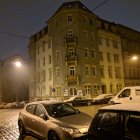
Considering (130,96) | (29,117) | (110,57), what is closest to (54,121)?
(29,117)

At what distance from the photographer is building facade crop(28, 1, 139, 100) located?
4172cm

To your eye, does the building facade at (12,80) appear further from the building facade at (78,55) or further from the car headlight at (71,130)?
the car headlight at (71,130)

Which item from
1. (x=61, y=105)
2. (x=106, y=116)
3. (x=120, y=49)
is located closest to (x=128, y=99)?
(x=61, y=105)

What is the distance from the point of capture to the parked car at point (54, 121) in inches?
288

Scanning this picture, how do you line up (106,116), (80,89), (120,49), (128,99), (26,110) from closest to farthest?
(106,116)
(26,110)
(128,99)
(80,89)
(120,49)

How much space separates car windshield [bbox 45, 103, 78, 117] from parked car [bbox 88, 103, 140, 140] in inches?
149

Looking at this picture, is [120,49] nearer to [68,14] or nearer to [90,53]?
[90,53]

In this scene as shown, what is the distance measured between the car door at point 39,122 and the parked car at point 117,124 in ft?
11.9

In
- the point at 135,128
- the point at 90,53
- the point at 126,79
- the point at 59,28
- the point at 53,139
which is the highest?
the point at 59,28

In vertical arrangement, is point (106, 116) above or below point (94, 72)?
below

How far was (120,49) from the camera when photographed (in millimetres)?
50625

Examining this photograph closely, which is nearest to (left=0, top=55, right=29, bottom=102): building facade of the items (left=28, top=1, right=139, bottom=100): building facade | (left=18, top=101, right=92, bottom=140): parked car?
(left=28, top=1, right=139, bottom=100): building facade

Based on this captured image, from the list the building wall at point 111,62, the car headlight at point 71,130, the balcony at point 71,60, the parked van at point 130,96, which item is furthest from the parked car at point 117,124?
the building wall at point 111,62

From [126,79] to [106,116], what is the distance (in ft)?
156
